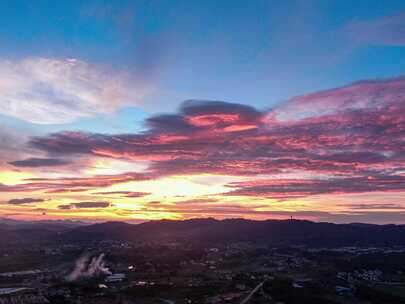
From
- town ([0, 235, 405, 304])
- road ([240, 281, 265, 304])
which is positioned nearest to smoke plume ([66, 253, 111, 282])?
town ([0, 235, 405, 304])

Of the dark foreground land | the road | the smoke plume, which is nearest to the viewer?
the road

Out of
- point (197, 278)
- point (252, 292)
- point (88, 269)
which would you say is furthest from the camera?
point (88, 269)

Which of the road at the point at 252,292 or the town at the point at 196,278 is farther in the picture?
the town at the point at 196,278

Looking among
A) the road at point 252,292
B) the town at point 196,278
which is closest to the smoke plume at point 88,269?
the town at point 196,278

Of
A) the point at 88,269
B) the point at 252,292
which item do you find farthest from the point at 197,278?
A: the point at 88,269

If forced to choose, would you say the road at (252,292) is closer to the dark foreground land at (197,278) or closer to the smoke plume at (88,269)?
the dark foreground land at (197,278)

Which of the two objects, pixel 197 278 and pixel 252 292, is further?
pixel 197 278

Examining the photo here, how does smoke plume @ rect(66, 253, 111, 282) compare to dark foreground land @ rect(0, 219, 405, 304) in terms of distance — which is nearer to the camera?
dark foreground land @ rect(0, 219, 405, 304)

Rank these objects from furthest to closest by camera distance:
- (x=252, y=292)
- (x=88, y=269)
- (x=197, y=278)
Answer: (x=88, y=269) → (x=197, y=278) → (x=252, y=292)

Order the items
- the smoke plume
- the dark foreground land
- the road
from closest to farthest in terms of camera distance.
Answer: the road
the dark foreground land
the smoke plume

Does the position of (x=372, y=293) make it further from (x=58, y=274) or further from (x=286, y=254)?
(x=286, y=254)

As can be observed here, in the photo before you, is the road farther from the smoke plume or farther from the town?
the smoke plume

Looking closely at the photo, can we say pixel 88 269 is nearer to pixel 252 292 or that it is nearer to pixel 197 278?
pixel 197 278
